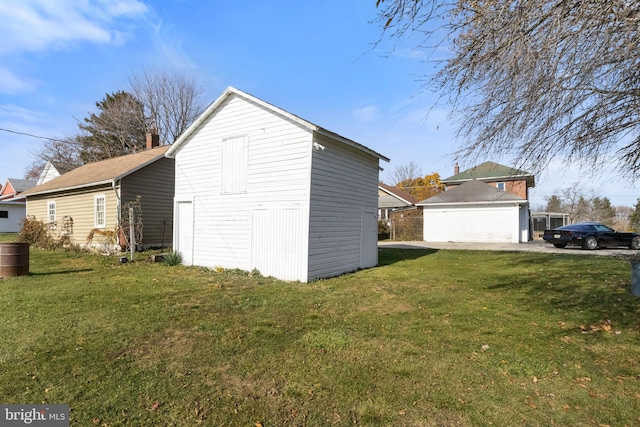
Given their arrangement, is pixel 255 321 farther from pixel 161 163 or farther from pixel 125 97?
pixel 125 97

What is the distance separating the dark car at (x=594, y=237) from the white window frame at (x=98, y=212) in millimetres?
23333

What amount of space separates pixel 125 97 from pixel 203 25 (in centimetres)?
2639

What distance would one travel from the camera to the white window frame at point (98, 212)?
15383 mm

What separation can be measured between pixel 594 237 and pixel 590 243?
14.7 inches

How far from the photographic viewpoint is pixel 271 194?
9.76 meters

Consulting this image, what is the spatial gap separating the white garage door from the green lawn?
1504cm

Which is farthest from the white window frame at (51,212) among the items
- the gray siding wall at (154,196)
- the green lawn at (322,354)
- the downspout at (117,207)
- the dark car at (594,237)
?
the dark car at (594,237)

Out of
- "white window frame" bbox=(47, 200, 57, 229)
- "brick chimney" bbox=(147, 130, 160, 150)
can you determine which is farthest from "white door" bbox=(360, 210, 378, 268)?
"white window frame" bbox=(47, 200, 57, 229)

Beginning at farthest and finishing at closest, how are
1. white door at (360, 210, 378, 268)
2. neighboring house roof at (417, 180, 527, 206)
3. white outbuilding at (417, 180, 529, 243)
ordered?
1. neighboring house roof at (417, 180, 527, 206)
2. white outbuilding at (417, 180, 529, 243)
3. white door at (360, 210, 378, 268)

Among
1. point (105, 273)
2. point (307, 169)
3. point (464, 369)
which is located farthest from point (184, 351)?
point (105, 273)

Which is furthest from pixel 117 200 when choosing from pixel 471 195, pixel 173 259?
pixel 471 195

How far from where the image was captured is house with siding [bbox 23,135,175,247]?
580 inches

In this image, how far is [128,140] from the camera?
32281 millimetres

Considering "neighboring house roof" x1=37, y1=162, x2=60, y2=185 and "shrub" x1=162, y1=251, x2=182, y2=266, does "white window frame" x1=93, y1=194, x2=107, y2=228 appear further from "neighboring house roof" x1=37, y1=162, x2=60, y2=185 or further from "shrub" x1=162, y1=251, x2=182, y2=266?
"neighboring house roof" x1=37, y1=162, x2=60, y2=185
